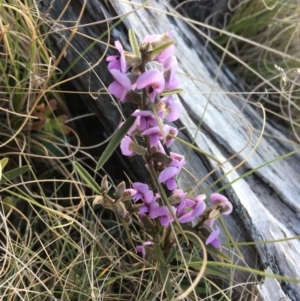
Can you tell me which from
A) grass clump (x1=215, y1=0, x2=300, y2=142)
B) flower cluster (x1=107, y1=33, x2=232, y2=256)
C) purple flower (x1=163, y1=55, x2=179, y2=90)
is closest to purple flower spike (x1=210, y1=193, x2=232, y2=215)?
flower cluster (x1=107, y1=33, x2=232, y2=256)

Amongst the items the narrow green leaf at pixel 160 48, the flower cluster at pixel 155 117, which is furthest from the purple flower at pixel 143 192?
the narrow green leaf at pixel 160 48

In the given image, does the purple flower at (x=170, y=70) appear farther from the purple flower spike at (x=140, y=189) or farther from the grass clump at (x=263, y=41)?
the grass clump at (x=263, y=41)

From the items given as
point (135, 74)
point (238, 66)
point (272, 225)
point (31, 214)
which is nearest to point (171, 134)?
point (135, 74)

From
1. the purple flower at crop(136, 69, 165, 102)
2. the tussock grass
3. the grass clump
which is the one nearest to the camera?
the purple flower at crop(136, 69, 165, 102)

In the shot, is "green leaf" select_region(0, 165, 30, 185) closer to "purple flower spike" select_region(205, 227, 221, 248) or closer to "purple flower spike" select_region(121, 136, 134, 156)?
"purple flower spike" select_region(121, 136, 134, 156)

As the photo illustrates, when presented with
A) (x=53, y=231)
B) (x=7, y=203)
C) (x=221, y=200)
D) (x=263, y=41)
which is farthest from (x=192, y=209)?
(x=263, y=41)

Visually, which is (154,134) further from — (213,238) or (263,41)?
(263,41)

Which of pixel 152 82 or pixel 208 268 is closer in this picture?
pixel 152 82

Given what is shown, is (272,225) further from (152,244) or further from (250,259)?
(152,244)
